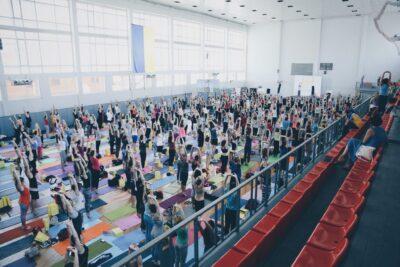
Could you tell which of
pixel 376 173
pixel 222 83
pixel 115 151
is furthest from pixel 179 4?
Answer: pixel 376 173

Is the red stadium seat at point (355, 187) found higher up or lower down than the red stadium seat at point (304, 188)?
higher up

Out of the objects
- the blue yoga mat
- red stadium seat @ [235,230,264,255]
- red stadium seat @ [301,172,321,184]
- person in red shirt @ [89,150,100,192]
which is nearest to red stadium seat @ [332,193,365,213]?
red stadium seat @ [301,172,321,184]

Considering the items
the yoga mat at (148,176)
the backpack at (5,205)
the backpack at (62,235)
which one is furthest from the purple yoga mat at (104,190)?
the backpack at (5,205)

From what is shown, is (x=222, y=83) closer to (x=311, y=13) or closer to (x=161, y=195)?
(x=311, y=13)

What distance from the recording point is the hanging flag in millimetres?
24547

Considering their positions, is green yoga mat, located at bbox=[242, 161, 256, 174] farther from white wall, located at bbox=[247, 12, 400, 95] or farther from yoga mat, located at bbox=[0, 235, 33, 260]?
white wall, located at bbox=[247, 12, 400, 95]

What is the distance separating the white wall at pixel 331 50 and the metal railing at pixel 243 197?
23.1m

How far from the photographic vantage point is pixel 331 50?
33.3 m

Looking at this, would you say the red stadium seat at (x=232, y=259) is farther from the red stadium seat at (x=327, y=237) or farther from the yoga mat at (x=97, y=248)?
the yoga mat at (x=97, y=248)

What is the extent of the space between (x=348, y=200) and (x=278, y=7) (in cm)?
2397

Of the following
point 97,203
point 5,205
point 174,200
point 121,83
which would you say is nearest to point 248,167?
point 174,200

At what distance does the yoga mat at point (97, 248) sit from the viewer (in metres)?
7.24

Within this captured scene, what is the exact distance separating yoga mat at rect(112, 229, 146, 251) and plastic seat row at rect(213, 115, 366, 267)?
3.84 m

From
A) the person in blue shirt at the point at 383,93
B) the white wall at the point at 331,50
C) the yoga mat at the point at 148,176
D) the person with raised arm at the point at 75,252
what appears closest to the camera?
the person with raised arm at the point at 75,252
